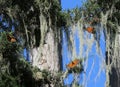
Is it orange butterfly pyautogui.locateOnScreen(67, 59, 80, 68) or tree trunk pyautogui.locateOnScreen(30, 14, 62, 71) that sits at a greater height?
tree trunk pyautogui.locateOnScreen(30, 14, 62, 71)

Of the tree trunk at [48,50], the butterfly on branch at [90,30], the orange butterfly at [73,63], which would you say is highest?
the butterfly on branch at [90,30]

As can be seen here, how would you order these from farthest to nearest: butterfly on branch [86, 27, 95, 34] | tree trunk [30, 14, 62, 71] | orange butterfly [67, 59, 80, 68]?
butterfly on branch [86, 27, 95, 34], tree trunk [30, 14, 62, 71], orange butterfly [67, 59, 80, 68]

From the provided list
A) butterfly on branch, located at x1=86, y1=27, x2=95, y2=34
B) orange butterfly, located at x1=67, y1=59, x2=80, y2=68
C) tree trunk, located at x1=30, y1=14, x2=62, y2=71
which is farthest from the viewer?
butterfly on branch, located at x1=86, y1=27, x2=95, y2=34

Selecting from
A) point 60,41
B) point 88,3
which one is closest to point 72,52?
point 60,41

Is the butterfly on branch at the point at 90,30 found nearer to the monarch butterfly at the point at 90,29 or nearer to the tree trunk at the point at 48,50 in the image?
the monarch butterfly at the point at 90,29

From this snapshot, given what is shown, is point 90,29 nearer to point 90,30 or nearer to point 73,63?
point 90,30

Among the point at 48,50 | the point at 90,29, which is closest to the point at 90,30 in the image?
the point at 90,29

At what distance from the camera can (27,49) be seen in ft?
20.8

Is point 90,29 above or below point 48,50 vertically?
above

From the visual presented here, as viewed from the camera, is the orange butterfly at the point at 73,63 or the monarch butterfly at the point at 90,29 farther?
the monarch butterfly at the point at 90,29

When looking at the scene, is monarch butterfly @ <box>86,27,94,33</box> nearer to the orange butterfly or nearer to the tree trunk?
the tree trunk

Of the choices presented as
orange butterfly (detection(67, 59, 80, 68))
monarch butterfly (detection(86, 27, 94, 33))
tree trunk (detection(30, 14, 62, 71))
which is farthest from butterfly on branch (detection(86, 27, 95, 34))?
orange butterfly (detection(67, 59, 80, 68))

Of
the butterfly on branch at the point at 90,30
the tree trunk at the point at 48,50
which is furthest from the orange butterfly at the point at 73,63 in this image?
the butterfly on branch at the point at 90,30

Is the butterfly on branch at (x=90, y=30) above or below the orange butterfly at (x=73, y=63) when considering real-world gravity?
above
